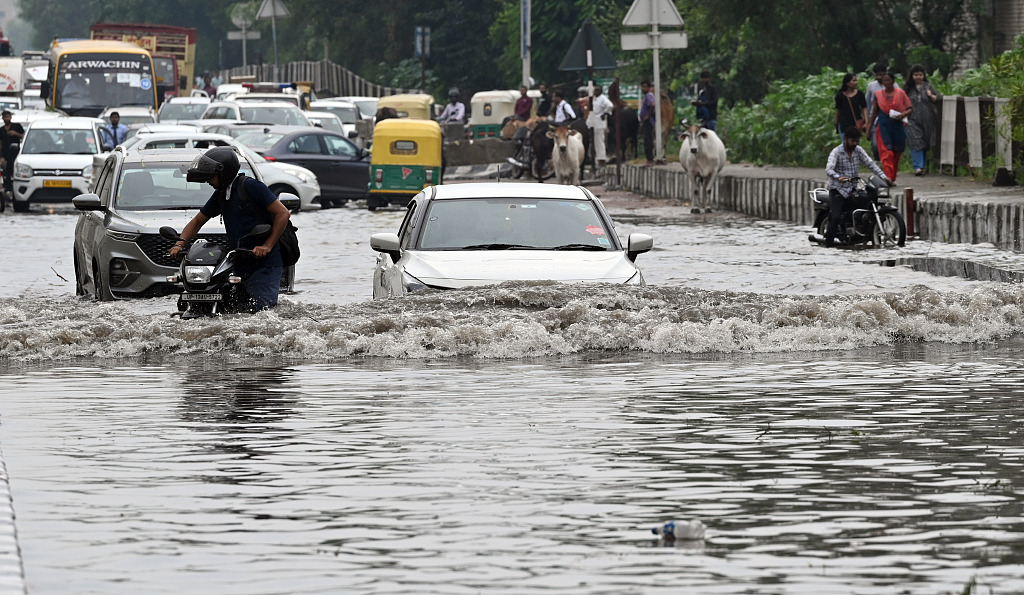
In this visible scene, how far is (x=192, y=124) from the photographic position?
42125mm

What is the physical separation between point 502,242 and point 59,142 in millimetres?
24752

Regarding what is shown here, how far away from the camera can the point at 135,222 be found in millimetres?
17906

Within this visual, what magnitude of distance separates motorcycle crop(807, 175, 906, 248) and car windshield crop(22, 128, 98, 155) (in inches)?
711

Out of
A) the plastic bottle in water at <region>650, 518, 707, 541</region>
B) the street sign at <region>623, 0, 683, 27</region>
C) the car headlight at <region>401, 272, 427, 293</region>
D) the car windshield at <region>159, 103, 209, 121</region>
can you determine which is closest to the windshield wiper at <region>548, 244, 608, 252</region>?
the car headlight at <region>401, 272, 427, 293</region>

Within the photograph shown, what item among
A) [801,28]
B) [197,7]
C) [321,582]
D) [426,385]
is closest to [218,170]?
[426,385]

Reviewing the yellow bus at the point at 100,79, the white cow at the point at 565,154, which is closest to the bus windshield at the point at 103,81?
the yellow bus at the point at 100,79

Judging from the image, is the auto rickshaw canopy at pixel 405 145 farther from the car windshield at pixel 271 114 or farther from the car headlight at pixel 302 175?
the car windshield at pixel 271 114

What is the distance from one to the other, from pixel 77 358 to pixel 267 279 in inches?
53.2

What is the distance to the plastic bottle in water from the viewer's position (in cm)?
658

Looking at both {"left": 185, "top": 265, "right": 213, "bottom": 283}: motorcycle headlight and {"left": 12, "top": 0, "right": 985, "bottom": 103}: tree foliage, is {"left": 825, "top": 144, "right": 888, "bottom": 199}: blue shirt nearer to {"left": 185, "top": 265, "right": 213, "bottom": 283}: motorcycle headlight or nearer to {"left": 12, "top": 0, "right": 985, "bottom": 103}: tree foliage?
{"left": 185, "top": 265, "right": 213, "bottom": 283}: motorcycle headlight

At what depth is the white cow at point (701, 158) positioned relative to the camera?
30672 mm

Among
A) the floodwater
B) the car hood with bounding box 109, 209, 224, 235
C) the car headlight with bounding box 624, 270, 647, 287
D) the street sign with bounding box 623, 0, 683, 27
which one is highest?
the street sign with bounding box 623, 0, 683, 27

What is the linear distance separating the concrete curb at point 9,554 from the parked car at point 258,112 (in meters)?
37.7

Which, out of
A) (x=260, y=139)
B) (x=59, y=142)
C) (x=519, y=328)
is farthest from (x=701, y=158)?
(x=519, y=328)
